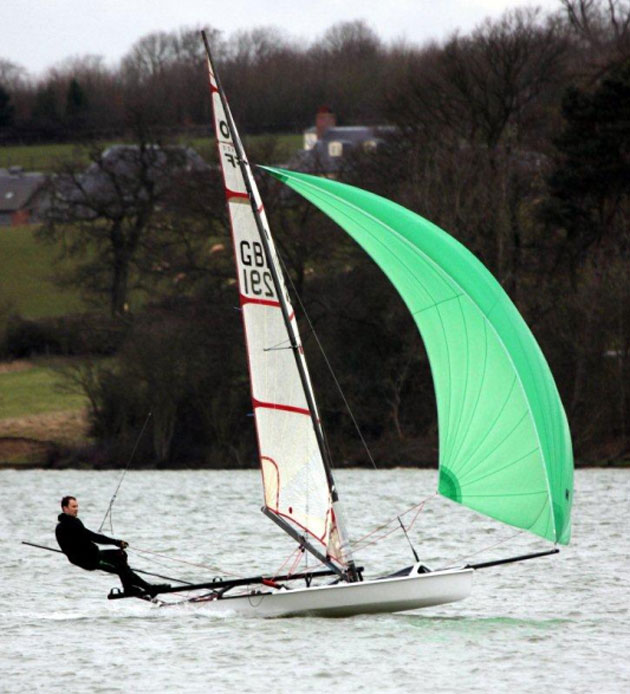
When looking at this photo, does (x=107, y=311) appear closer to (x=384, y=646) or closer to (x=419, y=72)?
(x=419, y=72)

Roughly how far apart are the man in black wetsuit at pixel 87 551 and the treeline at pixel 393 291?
19.4 metres

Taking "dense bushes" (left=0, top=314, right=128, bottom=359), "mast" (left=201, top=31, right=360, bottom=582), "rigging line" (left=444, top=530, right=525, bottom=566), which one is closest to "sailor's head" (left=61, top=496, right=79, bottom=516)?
"mast" (left=201, top=31, right=360, bottom=582)

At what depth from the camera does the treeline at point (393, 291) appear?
108ft

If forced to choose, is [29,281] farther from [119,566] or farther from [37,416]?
[119,566]

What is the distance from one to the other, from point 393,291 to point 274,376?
21.1m

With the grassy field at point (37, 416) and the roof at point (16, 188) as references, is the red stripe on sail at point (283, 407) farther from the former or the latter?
the roof at point (16, 188)

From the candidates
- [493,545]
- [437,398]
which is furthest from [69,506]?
[493,545]

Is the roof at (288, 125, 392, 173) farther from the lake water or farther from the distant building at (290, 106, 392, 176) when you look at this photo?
the lake water

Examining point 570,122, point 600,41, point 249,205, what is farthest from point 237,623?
point 600,41

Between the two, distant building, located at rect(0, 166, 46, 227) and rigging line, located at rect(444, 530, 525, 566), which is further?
distant building, located at rect(0, 166, 46, 227)

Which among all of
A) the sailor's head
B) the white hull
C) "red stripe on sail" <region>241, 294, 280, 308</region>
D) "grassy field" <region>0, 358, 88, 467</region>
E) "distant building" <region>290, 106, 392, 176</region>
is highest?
"distant building" <region>290, 106, 392, 176</region>

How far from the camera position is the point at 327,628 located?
13250 mm

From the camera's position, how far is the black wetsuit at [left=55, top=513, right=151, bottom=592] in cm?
1314

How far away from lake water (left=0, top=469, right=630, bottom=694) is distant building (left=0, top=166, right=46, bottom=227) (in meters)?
51.3
